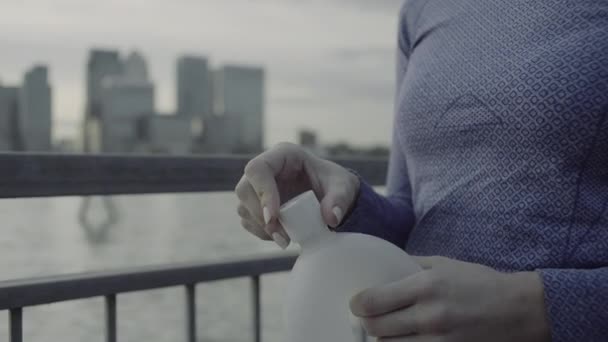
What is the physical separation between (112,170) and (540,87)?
0.58 metres

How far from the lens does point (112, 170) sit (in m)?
0.86

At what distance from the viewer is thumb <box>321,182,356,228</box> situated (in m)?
0.51

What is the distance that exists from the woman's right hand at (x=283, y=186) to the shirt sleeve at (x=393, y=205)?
28mm

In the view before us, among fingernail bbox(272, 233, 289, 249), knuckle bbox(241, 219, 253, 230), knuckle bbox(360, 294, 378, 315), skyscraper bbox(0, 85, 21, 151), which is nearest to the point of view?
knuckle bbox(360, 294, 378, 315)

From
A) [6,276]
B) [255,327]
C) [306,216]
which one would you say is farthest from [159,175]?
[306,216]

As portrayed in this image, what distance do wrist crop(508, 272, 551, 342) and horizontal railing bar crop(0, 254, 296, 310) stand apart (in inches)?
23.3

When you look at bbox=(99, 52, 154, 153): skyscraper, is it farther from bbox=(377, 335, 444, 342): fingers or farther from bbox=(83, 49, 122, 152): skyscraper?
bbox=(377, 335, 444, 342): fingers

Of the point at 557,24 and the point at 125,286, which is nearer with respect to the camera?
the point at 557,24

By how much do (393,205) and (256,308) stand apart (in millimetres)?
496

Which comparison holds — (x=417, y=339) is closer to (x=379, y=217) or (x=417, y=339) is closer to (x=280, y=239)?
(x=280, y=239)

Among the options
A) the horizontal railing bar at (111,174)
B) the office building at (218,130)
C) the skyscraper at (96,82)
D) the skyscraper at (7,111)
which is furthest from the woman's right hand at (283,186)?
the skyscraper at (96,82)

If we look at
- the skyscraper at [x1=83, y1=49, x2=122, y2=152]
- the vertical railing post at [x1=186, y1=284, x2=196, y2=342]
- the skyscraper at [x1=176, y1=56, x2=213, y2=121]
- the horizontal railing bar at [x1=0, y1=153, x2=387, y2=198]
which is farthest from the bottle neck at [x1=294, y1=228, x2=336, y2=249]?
the skyscraper at [x1=176, y1=56, x2=213, y2=121]

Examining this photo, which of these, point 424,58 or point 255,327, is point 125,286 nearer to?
point 255,327

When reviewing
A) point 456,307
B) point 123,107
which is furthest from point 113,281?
point 123,107
